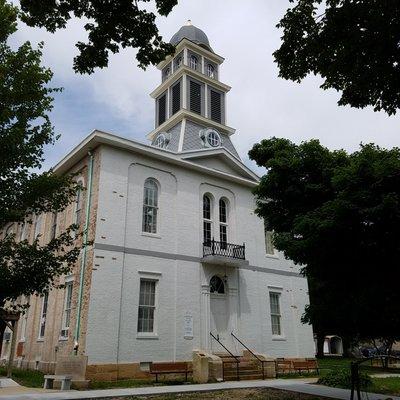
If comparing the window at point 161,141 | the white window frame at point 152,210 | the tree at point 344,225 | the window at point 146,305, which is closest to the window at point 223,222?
the white window frame at point 152,210

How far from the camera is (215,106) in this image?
26672 mm

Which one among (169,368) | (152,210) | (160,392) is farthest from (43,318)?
(160,392)

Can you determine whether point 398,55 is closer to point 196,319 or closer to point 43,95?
point 43,95

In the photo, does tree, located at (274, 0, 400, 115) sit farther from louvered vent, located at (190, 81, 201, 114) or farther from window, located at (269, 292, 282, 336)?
louvered vent, located at (190, 81, 201, 114)

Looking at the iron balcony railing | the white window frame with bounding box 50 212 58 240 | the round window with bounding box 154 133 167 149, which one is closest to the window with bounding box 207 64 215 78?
the round window with bounding box 154 133 167 149

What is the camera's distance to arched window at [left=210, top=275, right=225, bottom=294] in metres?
20.0

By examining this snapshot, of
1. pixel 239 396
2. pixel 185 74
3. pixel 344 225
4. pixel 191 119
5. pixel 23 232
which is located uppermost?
pixel 185 74

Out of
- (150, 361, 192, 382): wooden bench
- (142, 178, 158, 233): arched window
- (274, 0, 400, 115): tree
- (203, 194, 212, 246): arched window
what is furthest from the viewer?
(203, 194, 212, 246): arched window

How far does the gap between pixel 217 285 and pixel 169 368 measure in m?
5.15

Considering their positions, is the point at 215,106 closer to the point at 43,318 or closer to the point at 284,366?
the point at 284,366

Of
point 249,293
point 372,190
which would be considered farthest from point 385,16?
point 249,293

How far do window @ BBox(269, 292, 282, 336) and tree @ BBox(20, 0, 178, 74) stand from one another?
16927 mm

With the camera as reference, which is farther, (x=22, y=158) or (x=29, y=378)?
(x=29, y=378)

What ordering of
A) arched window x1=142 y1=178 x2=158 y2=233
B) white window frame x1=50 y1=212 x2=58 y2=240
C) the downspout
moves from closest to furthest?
the downspout → arched window x1=142 y1=178 x2=158 y2=233 → white window frame x1=50 y1=212 x2=58 y2=240
